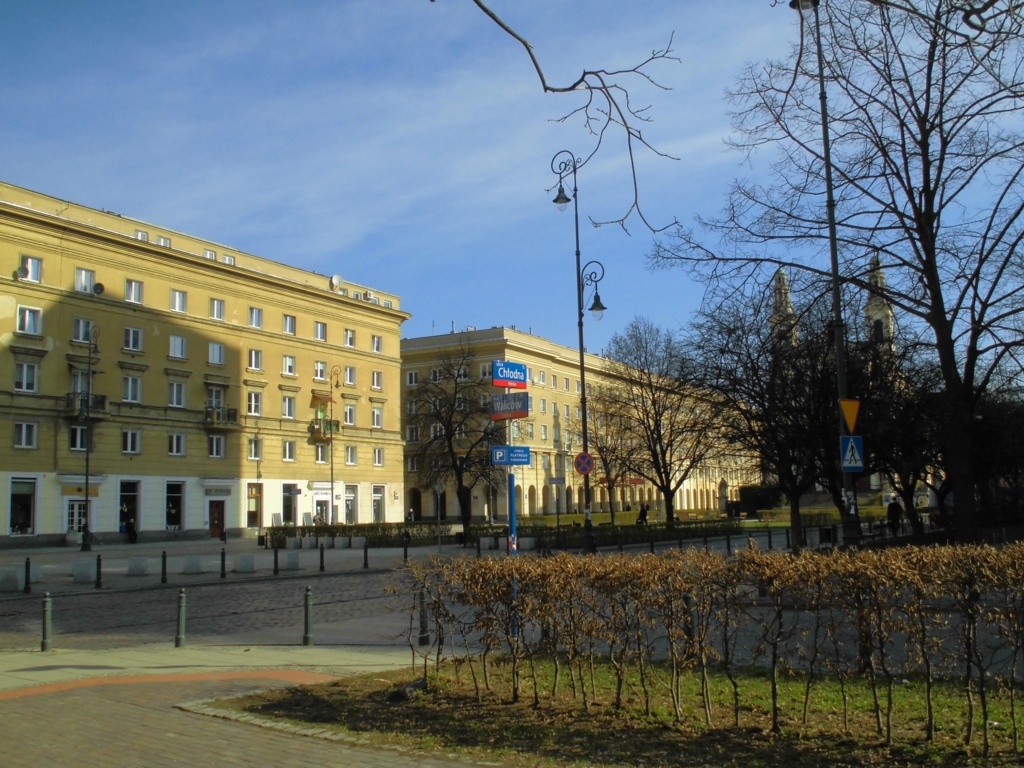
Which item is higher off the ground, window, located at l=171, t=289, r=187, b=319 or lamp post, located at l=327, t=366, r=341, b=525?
window, located at l=171, t=289, r=187, b=319

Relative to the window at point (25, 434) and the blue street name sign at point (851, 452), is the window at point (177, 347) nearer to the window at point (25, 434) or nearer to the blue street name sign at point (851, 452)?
the window at point (25, 434)

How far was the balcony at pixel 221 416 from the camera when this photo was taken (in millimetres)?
60281

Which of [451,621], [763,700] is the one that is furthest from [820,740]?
[451,621]

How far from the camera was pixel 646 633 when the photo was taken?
25.4 feet

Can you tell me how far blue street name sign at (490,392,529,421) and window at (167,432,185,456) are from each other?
165ft

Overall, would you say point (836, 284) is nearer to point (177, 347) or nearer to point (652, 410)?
point (652, 410)

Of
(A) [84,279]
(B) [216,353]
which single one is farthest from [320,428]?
A: (A) [84,279]

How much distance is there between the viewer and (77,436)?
172ft

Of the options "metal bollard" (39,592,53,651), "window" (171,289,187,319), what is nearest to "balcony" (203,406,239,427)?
"window" (171,289,187,319)

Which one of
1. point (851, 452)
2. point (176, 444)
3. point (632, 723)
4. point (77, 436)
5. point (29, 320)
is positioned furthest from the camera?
point (176, 444)

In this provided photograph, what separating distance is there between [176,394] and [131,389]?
11.5 ft

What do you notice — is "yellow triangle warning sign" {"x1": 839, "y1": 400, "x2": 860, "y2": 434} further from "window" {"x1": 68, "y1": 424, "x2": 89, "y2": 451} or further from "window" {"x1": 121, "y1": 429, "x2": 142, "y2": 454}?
"window" {"x1": 121, "y1": 429, "x2": 142, "y2": 454}

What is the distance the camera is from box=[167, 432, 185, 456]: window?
192ft

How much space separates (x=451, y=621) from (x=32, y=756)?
3573 millimetres
